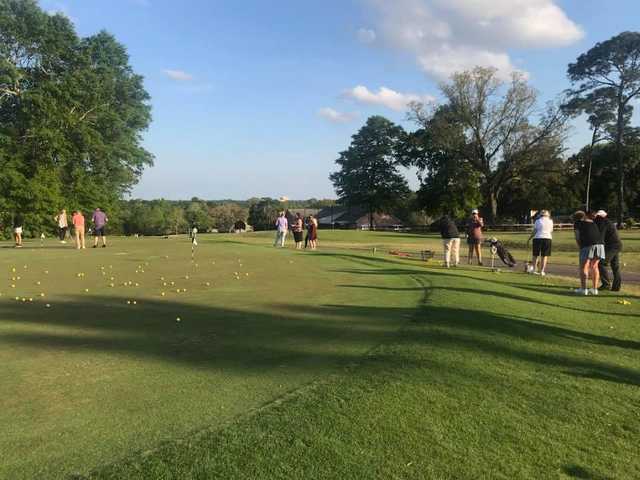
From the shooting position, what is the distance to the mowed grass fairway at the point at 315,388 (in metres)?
3.63

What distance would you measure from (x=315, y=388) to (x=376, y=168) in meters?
82.1

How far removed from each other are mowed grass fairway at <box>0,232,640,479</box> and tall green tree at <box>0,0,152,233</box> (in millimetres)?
41054

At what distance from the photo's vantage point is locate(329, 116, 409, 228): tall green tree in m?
85.1

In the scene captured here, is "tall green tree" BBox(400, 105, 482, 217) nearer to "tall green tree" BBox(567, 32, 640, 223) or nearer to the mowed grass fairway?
"tall green tree" BBox(567, 32, 640, 223)

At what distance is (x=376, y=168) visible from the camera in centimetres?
8531

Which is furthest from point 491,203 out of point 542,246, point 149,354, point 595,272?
point 149,354

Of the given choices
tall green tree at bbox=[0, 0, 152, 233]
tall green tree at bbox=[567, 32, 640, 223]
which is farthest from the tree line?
tall green tree at bbox=[0, 0, 152, 233]

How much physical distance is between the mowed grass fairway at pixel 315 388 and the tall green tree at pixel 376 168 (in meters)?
75.6

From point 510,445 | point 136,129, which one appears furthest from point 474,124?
point 510,445

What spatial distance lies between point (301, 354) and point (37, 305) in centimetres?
596

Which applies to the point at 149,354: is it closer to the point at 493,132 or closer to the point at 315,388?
the point at 315,388

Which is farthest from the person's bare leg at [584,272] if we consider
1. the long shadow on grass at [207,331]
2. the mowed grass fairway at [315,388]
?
the long shadow on grass at [207,331]

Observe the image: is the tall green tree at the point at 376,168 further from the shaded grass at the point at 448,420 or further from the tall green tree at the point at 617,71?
the shaded grass at the point at 448,420

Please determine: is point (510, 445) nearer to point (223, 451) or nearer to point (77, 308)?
point (223, 451)
